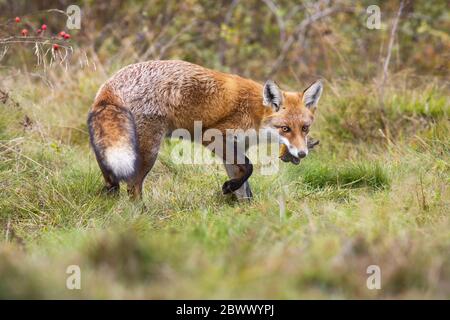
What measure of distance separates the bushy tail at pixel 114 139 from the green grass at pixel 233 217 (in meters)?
0.43

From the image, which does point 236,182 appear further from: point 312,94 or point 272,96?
point 312,94

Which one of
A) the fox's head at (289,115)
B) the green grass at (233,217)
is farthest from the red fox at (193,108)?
the green grass at (233,217)

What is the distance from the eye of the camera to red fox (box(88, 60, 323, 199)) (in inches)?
231

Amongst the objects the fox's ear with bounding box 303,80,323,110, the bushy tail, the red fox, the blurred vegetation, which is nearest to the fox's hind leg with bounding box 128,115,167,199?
the red fox

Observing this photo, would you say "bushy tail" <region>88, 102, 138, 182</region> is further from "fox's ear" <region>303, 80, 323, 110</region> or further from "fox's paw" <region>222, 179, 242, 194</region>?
"fox's ear" <region>303, 80, 323, 110</region>

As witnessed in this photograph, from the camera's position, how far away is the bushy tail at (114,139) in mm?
5082

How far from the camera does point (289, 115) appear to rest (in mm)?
6145

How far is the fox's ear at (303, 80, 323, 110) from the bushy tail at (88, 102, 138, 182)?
1760 mm

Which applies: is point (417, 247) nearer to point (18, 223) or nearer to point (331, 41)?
point (18, 223)

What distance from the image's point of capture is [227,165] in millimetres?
6297

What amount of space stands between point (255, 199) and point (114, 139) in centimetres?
140

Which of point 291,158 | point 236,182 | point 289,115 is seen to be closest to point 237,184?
point 236,182

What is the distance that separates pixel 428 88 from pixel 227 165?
325 centimetres

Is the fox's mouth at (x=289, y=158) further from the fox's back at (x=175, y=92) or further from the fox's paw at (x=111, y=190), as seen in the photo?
the fox's paw at (x=111, y=190)
